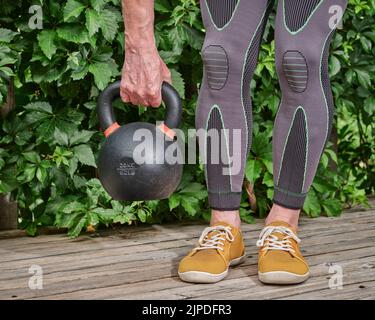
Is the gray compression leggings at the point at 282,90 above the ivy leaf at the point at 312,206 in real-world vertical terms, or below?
above

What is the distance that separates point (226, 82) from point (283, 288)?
2.09ft

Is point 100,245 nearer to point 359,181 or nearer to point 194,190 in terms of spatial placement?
point 194,190

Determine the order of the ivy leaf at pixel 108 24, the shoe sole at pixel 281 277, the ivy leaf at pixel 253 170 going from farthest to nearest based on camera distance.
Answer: the ivy leaf at pixel 253 170 < the ivy leaf at pixel 108 24 < the shoe sole at pixel 281 277

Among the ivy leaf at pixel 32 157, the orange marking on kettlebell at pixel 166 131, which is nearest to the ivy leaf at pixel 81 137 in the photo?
the ivy leaf at pixel 32 157

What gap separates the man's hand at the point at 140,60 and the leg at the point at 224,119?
25 centimetres

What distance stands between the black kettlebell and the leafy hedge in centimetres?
80

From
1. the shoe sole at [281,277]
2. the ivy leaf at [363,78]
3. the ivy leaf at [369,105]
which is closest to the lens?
the shoe sole at [281,277]

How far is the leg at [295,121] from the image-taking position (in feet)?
7.78

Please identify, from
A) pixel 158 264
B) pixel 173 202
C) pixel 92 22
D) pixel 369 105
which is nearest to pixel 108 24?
pixel 92 22

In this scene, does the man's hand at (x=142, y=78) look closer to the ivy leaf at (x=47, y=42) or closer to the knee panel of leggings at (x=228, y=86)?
the knee panel of leggings at (x=228, y=86)

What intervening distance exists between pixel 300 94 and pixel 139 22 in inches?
21.1

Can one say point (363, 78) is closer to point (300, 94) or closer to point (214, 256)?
point (300, 94)

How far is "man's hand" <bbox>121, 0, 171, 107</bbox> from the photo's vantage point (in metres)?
2.24

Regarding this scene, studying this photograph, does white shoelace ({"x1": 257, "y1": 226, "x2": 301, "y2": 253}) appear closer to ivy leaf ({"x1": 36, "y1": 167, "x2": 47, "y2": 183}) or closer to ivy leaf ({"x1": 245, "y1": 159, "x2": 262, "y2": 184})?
ivy leaf ({"x1": 245, "y1": 159, "x2": 262, "y2": 184})
